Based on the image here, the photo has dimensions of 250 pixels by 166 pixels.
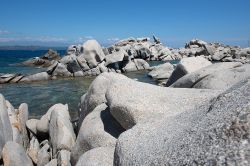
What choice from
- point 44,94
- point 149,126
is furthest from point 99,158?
point 44,94

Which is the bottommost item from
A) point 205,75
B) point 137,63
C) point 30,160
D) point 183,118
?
point 137,63

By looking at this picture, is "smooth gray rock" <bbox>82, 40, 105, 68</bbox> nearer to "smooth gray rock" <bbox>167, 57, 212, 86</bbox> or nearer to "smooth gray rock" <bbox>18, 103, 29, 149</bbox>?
"smooth gray rock" <bbox>18, 103, 29, 149</bbox>

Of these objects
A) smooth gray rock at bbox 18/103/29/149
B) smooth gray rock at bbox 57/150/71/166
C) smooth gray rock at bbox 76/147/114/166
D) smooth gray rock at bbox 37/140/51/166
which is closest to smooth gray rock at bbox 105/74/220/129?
smooth gray rock at bbox 76/147/114/166

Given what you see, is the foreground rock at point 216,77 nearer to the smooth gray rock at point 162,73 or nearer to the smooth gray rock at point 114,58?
the smooth gray rock at point 162,73

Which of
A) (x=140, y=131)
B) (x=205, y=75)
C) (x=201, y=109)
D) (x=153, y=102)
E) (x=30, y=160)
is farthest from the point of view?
(x=205, y=75)

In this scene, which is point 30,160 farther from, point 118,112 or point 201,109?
point 201,109

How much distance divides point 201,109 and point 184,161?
5.25 ft

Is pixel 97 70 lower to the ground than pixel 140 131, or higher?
lower

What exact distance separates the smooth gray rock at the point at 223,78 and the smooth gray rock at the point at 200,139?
617cm

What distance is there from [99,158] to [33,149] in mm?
7402

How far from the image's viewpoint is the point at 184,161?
14.2 ft

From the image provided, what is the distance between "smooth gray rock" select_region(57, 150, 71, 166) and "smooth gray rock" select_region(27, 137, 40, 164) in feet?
5.85

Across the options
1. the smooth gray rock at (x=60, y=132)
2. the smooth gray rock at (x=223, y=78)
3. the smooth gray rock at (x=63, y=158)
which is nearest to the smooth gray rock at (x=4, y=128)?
the smooth gray rock at (x=60, y=132)

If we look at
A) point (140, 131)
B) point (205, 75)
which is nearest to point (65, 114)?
point (205, 75)
